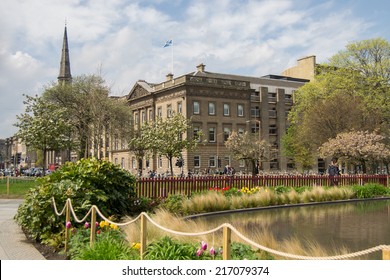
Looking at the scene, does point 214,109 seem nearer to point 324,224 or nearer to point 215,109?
point 215,109

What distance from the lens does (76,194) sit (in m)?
10.4

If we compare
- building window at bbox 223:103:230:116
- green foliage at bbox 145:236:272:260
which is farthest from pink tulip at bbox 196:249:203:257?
building window at bbox 223:103:230:116

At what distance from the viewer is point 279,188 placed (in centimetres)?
2141

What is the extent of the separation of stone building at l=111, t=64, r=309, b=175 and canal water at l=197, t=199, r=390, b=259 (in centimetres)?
4571

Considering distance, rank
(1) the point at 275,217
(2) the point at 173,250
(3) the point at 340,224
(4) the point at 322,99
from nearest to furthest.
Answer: (2) the point at 173,250, (3) the point at 340,224, (1) the point at 275,217, (4) the point at 322,99

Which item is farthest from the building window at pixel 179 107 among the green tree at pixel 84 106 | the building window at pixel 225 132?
the green tree at pixel 84 106

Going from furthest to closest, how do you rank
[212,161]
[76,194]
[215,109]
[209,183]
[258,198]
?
[215,109] < [212,161] < [209,183] < [258,198] < [76,194]

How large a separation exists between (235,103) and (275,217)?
55455 mm

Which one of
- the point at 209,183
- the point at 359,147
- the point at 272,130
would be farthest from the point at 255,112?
the point at 209,183

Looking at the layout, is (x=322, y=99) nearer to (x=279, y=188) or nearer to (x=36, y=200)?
(x=279, y=188)

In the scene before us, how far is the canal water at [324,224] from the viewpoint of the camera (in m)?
11.0

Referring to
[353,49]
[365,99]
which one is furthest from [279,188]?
[353,49]

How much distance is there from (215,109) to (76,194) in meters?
58.9

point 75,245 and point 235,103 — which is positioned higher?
point 235,103
